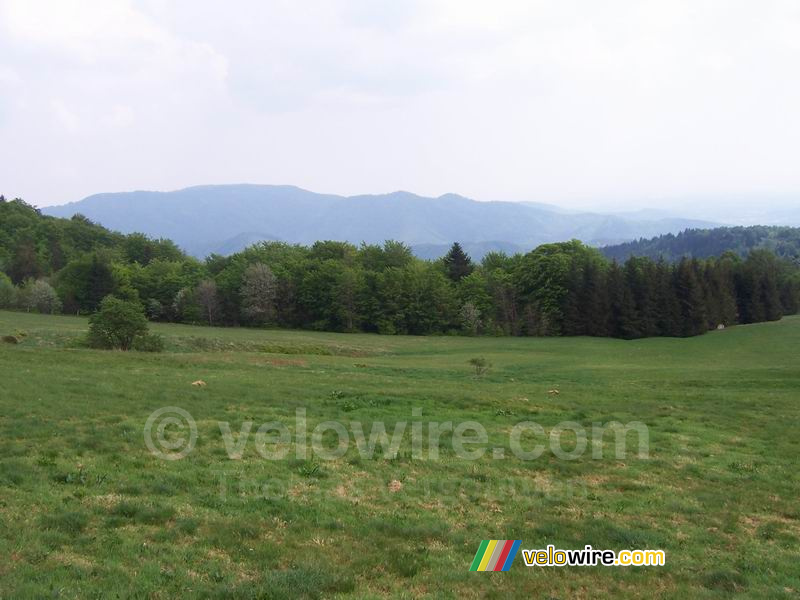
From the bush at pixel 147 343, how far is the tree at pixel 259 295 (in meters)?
49.5

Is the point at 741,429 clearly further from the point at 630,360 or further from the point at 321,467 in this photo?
the point at 630,360

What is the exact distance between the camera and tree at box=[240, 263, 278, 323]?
84.6 meters

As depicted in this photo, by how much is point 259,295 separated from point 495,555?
80724mm

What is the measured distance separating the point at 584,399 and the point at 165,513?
18537 millimetres

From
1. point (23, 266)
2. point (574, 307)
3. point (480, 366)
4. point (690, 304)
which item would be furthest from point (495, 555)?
point (23, 266)

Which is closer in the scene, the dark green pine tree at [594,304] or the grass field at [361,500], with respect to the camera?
the grass field at [361,500]

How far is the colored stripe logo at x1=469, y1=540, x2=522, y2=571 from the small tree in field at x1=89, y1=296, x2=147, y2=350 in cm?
3069

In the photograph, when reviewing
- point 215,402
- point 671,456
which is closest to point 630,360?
point 671,456

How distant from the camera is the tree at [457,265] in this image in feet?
313

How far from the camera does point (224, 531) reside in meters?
8.09

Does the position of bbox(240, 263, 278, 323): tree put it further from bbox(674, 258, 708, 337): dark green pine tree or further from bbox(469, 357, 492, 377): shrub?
bbox(674, 258, 708, 337): dark green pine tree

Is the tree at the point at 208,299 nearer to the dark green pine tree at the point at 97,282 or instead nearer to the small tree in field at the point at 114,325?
the dark green pine tree at the point at 97,282

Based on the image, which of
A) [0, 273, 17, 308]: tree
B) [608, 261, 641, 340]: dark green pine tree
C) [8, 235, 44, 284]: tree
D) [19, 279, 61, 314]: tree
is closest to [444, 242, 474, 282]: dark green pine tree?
[608, 261, 641, 340]: dark green pine tree

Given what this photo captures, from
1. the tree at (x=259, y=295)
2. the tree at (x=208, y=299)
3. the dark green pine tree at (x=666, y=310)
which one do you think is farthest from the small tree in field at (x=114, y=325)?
the dark green pine tree at (x=666, y=310)
